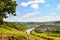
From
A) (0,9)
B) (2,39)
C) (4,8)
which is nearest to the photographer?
(2,39)

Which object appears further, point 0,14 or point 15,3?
point 15,3

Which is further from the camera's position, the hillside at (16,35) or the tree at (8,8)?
the tree at (8,8)

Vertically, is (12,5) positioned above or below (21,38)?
above

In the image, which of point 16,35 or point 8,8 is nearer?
point 16,35

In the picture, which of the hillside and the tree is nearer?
the hillside

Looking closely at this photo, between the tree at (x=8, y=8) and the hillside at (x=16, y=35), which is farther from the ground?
the tree at (x=8, y=8)

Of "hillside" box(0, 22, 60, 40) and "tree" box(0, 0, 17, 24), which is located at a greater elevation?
"tree" box(0, 0, 17, 24)

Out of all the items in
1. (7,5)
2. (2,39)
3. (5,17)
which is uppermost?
(7,5)

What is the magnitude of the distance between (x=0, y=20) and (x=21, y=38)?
33.0 metres

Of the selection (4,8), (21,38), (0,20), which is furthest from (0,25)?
(21,38)

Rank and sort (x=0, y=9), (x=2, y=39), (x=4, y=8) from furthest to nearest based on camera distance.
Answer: (x=4, y=8) < (x=0, y=9) < (x=2, y=39)

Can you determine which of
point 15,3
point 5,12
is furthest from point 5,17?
point 15,3

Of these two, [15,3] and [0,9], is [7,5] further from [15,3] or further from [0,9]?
[0,9]

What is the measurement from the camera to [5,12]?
88.2 metres
